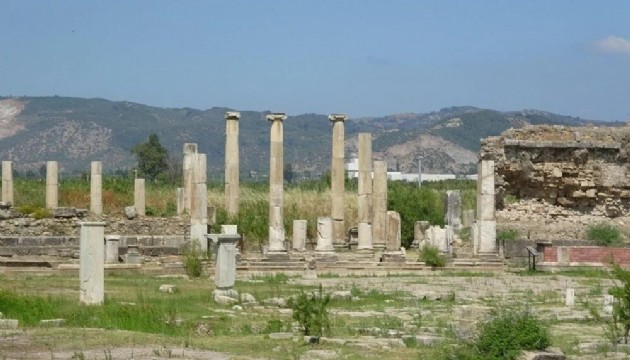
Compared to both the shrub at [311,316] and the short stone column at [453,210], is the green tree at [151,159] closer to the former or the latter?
the short stone column at [453,210]

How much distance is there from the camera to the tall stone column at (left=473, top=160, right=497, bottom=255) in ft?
126

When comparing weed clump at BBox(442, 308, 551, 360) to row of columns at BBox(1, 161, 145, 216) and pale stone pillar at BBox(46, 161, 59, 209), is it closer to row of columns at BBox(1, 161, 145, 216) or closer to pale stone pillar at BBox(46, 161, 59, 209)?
row of columns at BBox(1, 161, 145, 216)

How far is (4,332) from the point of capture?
18547 millimetres

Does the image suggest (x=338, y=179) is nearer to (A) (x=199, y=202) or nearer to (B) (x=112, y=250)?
(A) (x=199, y=202)

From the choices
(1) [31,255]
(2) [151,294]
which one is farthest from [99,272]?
(1) [31,255]

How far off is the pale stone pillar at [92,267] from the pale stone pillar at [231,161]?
23419 millimetres

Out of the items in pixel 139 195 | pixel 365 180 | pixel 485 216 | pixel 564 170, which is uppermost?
pixel 564 170

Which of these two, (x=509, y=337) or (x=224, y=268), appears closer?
(x=509, y=337)

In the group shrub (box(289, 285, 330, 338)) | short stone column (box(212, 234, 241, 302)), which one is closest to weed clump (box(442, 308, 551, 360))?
shrub (box(289, 285, 330, 338))

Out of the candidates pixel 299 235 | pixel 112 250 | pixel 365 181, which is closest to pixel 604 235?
pixel 365 181

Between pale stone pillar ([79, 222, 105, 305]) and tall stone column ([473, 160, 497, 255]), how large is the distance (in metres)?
16.7

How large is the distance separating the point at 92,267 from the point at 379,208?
2231 cm

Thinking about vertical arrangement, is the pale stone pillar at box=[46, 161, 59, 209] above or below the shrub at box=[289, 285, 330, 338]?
above

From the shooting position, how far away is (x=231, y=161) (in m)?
48.1
